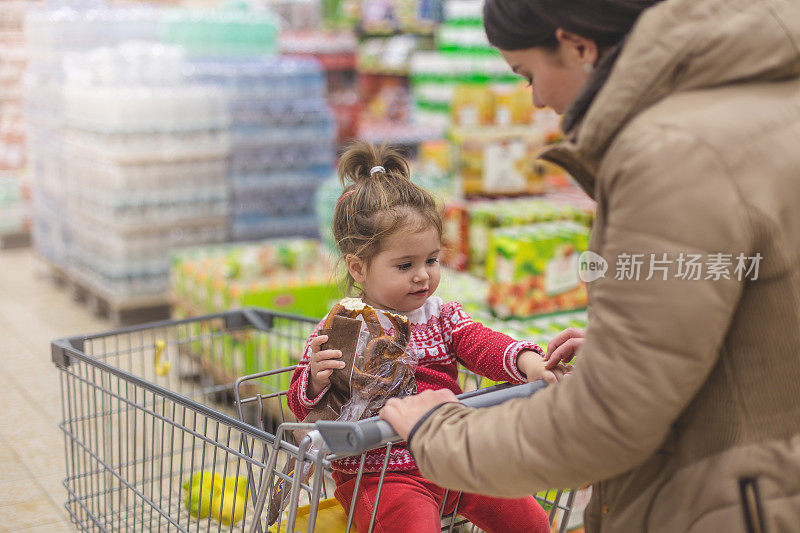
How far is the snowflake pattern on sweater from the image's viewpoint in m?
1.67

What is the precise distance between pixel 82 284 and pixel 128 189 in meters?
0.92

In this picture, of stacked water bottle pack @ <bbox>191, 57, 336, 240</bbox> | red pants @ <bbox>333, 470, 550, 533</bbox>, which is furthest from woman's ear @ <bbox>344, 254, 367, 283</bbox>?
stacked water bottle pack @ <bbox>191, 57, 336, 240</bbox>

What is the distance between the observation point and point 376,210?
1.76 metres

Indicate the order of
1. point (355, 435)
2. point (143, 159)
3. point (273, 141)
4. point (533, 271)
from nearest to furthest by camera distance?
point (355, 435), point (533, 271), point (143, 159), point (273, 141)

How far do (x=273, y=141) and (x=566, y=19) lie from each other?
4.38 m

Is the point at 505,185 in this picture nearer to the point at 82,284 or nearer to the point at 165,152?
the point at 165,152

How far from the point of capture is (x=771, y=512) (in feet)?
3.38

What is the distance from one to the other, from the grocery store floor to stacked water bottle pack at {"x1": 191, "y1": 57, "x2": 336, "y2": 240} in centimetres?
117

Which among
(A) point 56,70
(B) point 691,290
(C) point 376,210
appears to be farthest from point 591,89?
(A) point 56,70

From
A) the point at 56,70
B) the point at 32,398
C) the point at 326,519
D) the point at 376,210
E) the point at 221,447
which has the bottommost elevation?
the point at 32,398

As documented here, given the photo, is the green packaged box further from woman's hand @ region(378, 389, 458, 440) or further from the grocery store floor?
woman's hand @ region(378, 389, 458, 440)

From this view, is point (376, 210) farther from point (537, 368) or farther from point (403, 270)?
point (537, 368)

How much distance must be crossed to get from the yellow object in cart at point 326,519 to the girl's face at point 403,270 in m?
0.43

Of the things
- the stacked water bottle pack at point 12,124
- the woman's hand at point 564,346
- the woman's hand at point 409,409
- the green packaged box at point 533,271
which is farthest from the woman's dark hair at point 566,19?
the stacked water bottle pack at point 12,124
